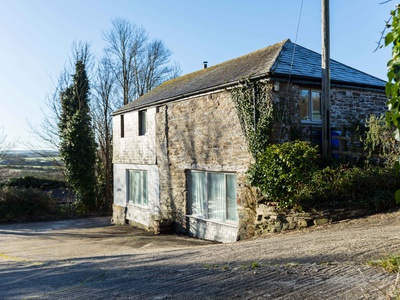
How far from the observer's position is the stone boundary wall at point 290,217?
380 inches

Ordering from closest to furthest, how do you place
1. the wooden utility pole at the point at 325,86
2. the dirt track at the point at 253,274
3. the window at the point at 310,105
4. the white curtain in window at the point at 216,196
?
the dirt track at the point at 253,274 → the wooden utility pole at the point at 325,86 → the window at the point at 310,105 → the white curtain in window at the point at 216,196

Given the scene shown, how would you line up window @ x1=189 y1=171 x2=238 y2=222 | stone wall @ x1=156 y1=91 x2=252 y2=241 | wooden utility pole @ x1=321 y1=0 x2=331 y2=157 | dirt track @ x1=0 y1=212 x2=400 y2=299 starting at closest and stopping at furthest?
dirt track @ x1=0 y1=212 x2=400 y2=299 < wooden utility pole @ x1=321 y1=0 x2=331 y2=157 < stone wall @ x1=156 y1=91 x2=252 y2=241 < window @ x1=189 y1=171 x2=238 y2=222

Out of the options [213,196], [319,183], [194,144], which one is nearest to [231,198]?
[213,196]

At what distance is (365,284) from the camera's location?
13.6 feet

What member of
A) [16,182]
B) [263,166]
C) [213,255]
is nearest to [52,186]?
[16,182]

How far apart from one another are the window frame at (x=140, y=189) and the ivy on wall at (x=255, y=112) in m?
7.45

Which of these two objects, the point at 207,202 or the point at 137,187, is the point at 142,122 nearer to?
the point at 137,187

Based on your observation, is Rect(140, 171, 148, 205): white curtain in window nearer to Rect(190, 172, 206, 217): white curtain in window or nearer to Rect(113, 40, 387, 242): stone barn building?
Rect(113, 40, 387, 242): stone barn building

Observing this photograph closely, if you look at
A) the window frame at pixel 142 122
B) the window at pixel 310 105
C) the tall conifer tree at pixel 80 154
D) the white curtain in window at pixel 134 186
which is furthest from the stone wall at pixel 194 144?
the tall conifer tree at pixel 80 154

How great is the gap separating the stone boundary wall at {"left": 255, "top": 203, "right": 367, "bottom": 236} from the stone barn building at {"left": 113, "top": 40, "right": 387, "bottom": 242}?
95cm

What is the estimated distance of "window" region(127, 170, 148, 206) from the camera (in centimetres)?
1831

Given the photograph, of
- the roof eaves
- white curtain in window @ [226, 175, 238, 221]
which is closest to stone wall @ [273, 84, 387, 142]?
the roof eaves

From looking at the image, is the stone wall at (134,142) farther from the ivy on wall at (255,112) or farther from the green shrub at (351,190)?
the green shrub at (351,190)

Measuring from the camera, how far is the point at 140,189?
18672mm
